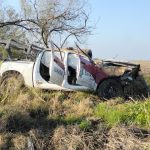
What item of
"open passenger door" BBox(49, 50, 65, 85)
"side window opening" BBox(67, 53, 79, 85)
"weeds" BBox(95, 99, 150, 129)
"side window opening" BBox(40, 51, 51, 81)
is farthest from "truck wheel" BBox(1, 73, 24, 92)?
"weeds" BBox(95, 99, 150, 129)

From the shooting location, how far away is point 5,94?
17.9 m

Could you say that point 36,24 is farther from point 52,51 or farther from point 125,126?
point 125,126

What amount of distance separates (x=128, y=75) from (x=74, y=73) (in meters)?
1.97

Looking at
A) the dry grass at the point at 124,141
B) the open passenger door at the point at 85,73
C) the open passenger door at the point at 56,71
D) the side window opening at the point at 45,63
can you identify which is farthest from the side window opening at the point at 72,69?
the dry grass at the point at 124,141

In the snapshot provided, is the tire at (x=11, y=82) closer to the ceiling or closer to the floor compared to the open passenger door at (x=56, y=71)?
closer to the floor

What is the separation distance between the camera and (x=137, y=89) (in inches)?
756

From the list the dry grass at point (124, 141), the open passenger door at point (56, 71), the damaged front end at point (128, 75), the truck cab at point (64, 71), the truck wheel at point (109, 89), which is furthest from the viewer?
the damaged front end at point (128, 75)

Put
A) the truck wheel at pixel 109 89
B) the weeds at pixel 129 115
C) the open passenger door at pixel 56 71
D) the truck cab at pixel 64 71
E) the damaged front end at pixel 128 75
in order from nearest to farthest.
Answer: the weeds at pixel 129 115
the open passenger door at pixel 56 71
the truck cab at pixel 64 71
the truck wheel at pixel 109 89
the damaged front end at pixel 128 75

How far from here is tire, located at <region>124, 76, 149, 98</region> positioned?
18.8 metres

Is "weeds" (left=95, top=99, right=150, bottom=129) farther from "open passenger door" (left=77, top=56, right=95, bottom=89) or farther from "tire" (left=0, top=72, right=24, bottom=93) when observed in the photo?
"tire" (left=0, top=72, right=24, bottom=93)

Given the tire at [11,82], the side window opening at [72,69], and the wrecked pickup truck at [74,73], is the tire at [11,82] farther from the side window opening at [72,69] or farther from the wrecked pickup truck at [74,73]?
the side window opening at [72,69]

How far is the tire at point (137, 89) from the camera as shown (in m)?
18.8

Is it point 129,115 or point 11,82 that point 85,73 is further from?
point 129,115

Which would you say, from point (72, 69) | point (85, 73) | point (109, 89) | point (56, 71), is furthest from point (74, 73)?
point (109, 89)
